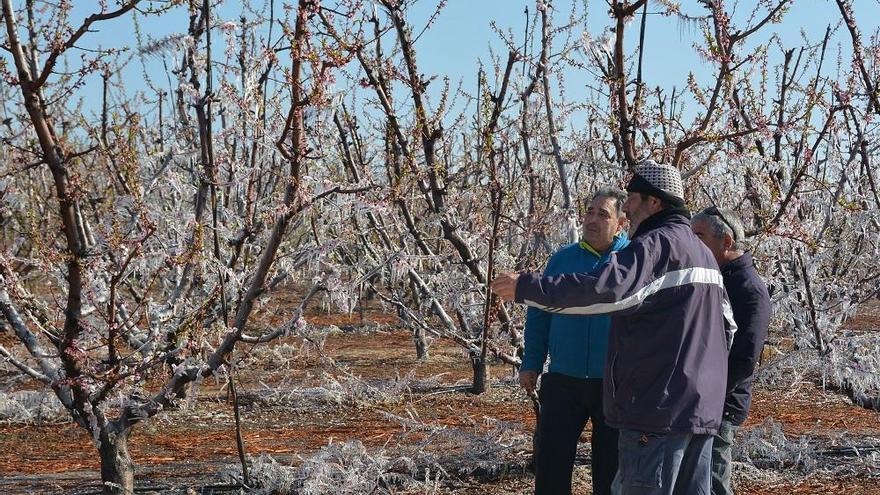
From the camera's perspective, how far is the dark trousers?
4086mm

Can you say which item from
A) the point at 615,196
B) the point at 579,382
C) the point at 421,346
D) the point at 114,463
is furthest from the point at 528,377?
the point at 421,346

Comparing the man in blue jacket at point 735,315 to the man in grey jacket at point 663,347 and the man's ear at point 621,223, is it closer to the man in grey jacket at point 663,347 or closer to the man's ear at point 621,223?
the man's ear at point 621,223

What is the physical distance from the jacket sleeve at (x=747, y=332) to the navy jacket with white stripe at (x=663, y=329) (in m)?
0.79

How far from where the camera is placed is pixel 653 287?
307cm

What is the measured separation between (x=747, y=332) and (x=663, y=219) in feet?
3.32

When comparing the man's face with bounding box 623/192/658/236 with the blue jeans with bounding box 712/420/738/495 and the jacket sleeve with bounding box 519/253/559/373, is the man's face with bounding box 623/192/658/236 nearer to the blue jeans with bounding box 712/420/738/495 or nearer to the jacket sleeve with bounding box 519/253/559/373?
the jacket sleeve with bounding box 519/253/559/373

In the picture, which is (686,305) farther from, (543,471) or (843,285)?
(843,285)

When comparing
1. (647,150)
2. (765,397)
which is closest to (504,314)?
(647,150)

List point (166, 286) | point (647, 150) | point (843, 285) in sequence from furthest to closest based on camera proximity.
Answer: point (166, 286), point (843, 285), point (647, 150)

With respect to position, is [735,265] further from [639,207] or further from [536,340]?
[639,207]

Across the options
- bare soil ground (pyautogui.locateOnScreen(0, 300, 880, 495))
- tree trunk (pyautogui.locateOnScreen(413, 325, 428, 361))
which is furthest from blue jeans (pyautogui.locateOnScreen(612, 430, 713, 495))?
tree trunk (pyautogui.locateOnScreen(413, 325, 428, 361))

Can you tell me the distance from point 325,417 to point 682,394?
19.3 feet

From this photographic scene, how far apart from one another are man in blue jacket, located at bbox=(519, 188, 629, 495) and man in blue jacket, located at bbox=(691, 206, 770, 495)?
0.40 meters

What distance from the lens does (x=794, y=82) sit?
23.7ft
